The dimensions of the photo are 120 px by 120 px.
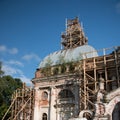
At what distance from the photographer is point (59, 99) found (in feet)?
80.3

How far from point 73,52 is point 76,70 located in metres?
4.15

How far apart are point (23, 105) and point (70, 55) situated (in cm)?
793

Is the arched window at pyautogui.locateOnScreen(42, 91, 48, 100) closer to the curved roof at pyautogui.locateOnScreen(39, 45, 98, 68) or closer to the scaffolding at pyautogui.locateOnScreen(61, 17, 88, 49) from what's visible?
the curved roof at pyautogui.locateOnScreen(39, 45, 98, 68)

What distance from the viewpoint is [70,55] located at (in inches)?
1075

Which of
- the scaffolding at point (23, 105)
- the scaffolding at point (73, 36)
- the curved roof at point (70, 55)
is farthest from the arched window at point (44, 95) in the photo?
the scaffolding at point (73, 36)

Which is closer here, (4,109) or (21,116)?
(21,116)

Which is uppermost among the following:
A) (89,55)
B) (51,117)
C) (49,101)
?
(89,55)

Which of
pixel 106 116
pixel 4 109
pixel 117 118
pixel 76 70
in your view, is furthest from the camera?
pixel 4 109

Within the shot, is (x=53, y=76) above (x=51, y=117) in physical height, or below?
above

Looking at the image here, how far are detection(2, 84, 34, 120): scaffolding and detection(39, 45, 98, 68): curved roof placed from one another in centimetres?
387

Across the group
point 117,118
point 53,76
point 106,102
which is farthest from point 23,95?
point 106,102

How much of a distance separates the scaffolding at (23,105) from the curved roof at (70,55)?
12.7 ft

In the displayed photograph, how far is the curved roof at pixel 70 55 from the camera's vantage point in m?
26.1

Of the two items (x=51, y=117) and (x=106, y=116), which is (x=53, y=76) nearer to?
(x=51, y=117)
